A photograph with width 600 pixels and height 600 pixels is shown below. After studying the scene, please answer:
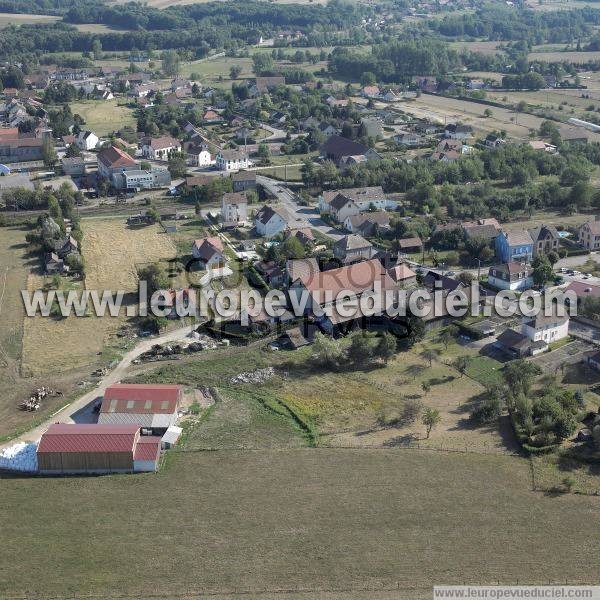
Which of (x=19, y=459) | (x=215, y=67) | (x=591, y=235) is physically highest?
(x=215, y=67)

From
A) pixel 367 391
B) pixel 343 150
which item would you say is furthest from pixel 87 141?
pixel 367 391

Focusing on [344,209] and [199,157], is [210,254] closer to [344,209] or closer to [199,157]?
[344,209]

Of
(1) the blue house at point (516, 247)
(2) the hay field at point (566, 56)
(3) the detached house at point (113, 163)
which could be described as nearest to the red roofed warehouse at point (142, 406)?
(1) the blue house at point (516, 247)

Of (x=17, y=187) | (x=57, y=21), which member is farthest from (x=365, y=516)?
(x=57, y=21)

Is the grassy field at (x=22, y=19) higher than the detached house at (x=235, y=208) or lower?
higher

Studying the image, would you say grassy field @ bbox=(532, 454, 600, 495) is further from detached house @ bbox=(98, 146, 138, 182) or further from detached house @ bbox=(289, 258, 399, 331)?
detached house @ bbox=(98, 146, 138, 182)

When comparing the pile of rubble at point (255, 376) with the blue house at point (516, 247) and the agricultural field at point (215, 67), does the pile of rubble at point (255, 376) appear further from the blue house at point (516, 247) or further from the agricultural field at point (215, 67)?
the agricultural field at point (215, 67)
